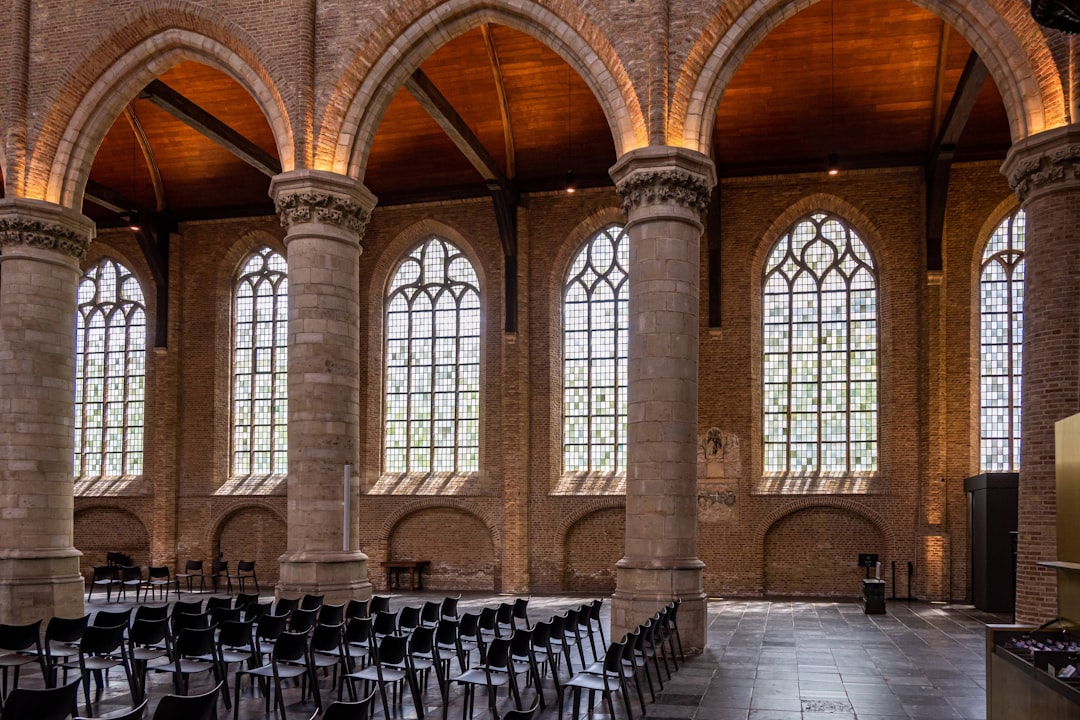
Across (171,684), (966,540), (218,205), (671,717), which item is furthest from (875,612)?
(218,205)

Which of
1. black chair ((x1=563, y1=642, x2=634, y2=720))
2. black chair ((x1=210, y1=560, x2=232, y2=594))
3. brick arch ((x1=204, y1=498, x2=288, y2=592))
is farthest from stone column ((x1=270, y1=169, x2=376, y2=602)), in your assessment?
brick arch ((x1=204, y1=498, x2=288, y2=592))

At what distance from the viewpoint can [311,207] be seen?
1555cm

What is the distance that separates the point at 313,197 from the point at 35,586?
781cm

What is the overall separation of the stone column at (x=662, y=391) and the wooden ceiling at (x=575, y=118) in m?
6.56

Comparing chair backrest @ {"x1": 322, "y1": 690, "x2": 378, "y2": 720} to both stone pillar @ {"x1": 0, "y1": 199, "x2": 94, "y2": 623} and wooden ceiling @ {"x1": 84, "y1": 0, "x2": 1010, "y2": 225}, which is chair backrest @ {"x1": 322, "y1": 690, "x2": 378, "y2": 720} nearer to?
stone pillar @ {"x1": 0, "y1": 199, "x2": 94, "y2": 623}

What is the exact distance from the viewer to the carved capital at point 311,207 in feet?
51.0

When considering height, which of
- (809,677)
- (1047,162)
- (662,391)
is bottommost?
(809,677)

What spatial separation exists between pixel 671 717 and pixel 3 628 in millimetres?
6611

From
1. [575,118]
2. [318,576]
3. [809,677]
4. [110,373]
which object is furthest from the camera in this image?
[110,373]

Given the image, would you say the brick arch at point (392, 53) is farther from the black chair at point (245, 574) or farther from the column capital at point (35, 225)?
the black chair at point (245, 574)

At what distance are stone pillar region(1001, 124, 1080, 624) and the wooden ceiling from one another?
681cm

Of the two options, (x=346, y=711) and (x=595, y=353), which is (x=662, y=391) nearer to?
(x=346, y=711)

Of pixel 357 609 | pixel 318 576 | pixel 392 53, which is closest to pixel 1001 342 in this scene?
pixel 392 53

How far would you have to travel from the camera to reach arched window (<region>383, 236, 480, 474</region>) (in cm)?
2497
